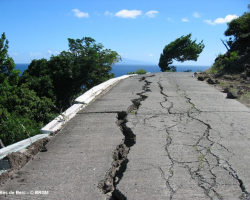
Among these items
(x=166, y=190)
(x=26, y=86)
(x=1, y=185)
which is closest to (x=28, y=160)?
(x=1, y=185)

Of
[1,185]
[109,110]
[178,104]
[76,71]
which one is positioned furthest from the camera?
[76,71]

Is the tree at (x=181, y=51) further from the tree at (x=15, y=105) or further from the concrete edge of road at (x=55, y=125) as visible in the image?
the concrete edge of road at (x=55, y=125)

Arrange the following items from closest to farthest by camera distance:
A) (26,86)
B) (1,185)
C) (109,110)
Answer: (1,185) < (109,110) < (26,86)

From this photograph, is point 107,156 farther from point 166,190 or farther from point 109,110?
point 109,110

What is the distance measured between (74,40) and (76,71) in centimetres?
420

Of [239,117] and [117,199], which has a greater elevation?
[239,117]

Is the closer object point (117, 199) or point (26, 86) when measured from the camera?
point (117, 199)

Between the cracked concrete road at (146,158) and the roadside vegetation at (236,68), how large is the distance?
2.63 metres

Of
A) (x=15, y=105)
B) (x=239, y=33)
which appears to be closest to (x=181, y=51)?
(x=239, y=33)

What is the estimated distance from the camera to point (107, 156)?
3.18 meters

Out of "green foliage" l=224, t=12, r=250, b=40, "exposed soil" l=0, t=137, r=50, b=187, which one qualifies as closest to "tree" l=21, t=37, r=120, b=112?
"green foliage" l=224, t=12, r=250, b=40

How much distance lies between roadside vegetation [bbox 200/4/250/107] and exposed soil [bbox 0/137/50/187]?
5003mm

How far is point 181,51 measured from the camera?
117 ft

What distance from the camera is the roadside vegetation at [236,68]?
8.20 meters
